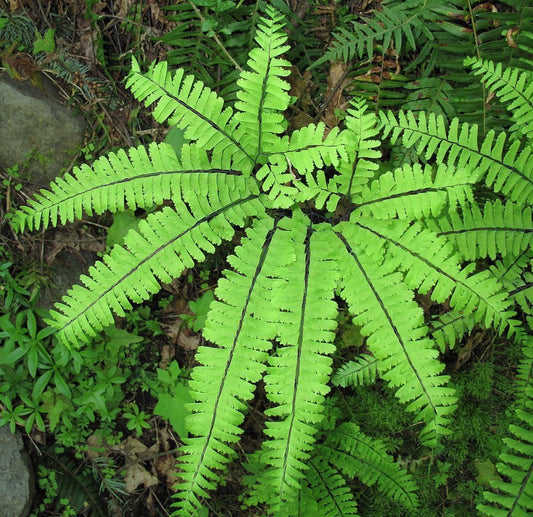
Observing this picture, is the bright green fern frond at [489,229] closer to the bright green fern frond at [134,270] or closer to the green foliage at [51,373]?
the bright green fern frond at [134,270]

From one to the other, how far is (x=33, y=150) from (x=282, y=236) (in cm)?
232

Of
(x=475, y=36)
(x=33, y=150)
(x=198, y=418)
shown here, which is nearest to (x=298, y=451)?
(x=198, y=418)

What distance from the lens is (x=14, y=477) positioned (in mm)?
3385

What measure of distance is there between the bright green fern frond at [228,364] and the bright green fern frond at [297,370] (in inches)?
3.5

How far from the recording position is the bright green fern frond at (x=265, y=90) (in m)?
2.35

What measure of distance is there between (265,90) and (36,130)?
2173 millimetres

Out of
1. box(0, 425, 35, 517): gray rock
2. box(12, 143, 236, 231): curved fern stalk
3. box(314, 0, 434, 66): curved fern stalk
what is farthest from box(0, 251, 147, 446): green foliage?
box(314, 0, 434, 66): curved fern stalk

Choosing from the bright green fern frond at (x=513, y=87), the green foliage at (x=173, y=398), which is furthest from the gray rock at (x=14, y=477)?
the bright green fern frond at (x=513, y=87)

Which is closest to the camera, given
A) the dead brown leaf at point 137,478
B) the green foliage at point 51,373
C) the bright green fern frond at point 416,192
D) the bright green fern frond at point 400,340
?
the bright green fern frond at point 400,340

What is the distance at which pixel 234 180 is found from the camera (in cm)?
271

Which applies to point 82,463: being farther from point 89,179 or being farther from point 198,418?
point 89,179

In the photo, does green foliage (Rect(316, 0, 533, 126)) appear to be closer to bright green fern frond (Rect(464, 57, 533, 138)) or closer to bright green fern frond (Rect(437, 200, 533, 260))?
bright green fern frond (Rect(464, 57, 533, 138))

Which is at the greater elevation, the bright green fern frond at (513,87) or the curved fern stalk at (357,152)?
the bright green fern frond at (513,87)

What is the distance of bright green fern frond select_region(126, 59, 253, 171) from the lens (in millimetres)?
2504
